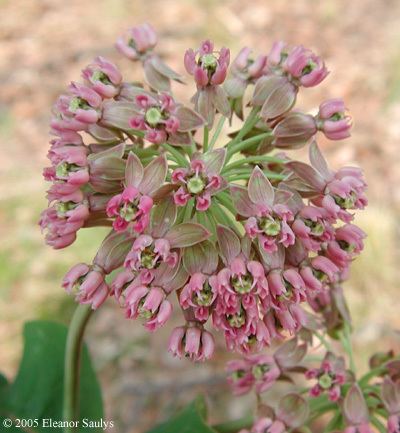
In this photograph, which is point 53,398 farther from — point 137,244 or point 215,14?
point 215,14

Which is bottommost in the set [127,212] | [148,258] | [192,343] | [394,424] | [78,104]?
[394,424]

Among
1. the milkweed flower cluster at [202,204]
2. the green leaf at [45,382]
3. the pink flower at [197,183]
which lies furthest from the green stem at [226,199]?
the green leaf at [45,382]

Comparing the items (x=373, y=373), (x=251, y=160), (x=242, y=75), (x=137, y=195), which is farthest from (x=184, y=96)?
(x=137, y=195)

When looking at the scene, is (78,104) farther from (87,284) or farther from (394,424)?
(394,424)

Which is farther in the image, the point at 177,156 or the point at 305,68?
the point at 305,68

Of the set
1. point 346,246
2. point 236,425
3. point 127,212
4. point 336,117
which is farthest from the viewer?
point 236,425

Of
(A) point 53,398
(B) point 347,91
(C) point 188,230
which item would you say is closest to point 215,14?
(B) point 347,91

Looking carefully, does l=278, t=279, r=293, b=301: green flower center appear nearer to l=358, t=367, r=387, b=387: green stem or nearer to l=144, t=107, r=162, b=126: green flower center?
l=144, t=107, r=162, b=126: green flower center
